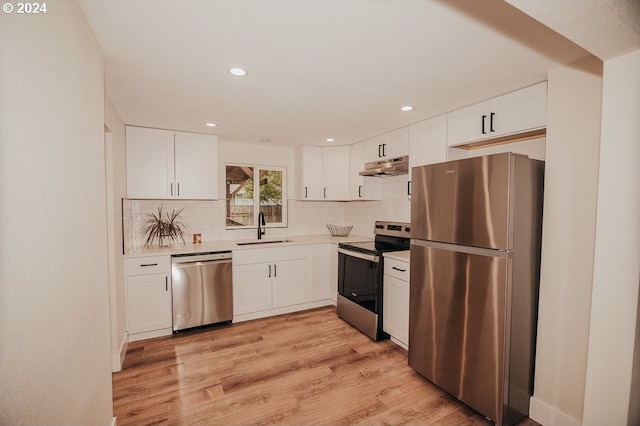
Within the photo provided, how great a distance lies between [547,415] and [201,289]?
10.8 feet

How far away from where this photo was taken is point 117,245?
2670 mm

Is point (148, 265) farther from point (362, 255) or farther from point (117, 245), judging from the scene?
point (362, 255)

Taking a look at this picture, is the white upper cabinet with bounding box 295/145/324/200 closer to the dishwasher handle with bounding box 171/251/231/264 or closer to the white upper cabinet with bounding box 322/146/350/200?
the white upper cabinet with bounding box 322/146/350/200

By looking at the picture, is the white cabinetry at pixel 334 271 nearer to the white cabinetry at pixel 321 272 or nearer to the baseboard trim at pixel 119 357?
the white cabinetry at pixel 321 272

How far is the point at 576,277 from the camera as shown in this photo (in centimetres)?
180

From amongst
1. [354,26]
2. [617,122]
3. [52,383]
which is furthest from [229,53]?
[617,122]

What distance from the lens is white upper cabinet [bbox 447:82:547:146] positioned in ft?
6.69

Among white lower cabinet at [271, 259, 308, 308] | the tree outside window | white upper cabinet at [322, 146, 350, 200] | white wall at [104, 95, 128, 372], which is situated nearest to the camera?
white wall at [104, 95, 128, 372]

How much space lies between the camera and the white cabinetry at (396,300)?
282cm

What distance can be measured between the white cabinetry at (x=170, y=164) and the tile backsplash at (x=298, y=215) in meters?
0.33

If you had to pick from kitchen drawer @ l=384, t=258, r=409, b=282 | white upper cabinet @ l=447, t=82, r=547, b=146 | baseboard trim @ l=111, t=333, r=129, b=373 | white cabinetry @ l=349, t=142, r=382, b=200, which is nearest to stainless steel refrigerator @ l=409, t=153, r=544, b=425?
white upper cabinet @ l=447, t=82, r=547, b=146

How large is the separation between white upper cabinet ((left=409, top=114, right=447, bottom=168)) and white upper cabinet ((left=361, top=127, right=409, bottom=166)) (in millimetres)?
114

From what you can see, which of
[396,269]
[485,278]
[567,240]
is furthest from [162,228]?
[567,240]

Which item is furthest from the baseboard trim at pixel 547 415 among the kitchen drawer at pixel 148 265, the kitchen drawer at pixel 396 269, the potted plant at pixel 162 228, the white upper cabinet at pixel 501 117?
the potted plant at pixel 162 228
